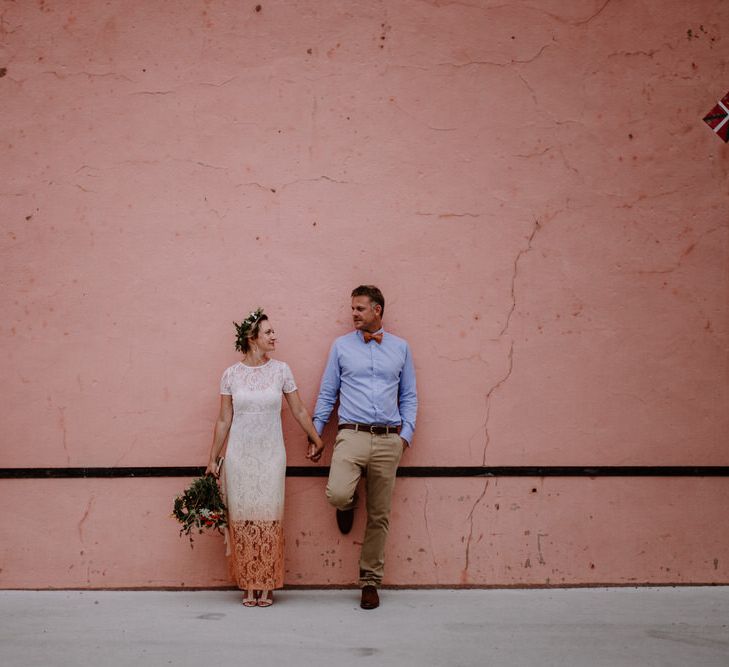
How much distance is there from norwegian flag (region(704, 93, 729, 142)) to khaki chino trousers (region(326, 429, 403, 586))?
120 inches

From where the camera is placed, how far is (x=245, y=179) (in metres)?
4.69

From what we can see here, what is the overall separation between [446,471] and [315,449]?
92 centimetres

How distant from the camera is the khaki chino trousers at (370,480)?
4246 millimetres

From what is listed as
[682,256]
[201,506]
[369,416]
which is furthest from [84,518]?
[682,256]

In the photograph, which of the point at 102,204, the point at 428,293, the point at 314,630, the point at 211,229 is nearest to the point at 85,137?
the point at 102,204

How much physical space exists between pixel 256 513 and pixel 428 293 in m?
1.82

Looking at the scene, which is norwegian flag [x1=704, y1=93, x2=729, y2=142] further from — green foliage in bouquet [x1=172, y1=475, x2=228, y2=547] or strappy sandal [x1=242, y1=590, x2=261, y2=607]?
strappy sandal [x1=242, y1=590, x2=261, y2=607]

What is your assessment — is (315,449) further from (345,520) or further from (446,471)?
(446,471)

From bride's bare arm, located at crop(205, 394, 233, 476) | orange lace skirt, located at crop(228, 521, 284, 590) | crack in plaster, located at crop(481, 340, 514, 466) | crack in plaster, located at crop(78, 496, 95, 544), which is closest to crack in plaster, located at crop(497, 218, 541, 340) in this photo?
crack in plaster, located at crop(481, 340, 514, 466)

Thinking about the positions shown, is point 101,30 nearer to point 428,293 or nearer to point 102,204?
point 102,204

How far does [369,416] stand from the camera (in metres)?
4.31

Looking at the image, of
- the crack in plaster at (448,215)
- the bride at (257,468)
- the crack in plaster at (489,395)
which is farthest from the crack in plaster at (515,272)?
the bride at (257,468)

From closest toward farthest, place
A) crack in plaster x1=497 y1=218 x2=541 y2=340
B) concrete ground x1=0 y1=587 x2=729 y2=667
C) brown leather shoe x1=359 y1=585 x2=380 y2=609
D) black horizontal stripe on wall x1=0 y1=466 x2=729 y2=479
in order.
→ concrete ground x1=0 y1=587 x2=729 y2=667 < brown leather shoe x1=359 y1=585 x2=380 y2=609 < black horizontal stripe on wall x1=0 y1=466 x2=729 y2=479 < crack in plaster x1=497 y1=218 x2=541 y2=340

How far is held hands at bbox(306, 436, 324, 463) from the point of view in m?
4.38
